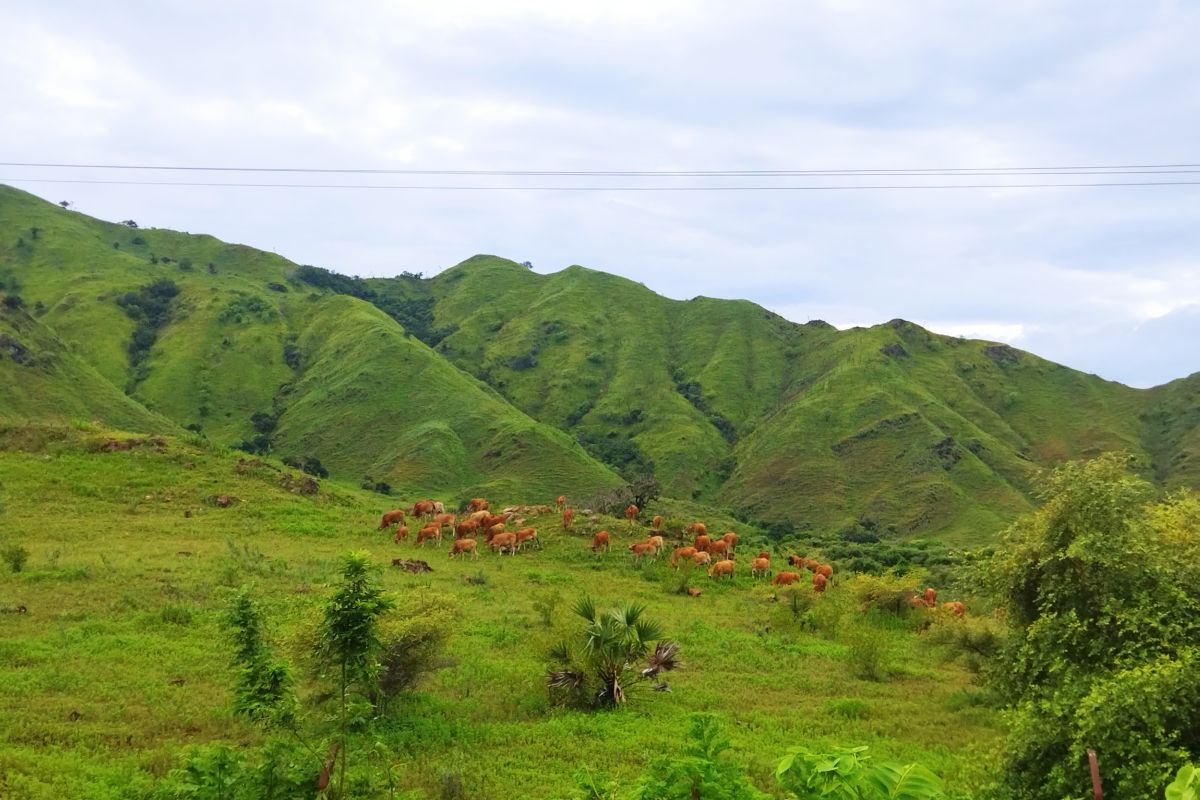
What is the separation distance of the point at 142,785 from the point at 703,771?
7233mm

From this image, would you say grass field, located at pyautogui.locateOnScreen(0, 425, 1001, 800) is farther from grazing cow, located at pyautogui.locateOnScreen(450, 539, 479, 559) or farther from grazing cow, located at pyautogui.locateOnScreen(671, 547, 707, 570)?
grazing cow, located at pyautogui.locateOnScreen(671, 547, 707, 570)

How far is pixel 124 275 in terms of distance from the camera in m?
126

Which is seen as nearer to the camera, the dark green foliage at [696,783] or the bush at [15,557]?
the dark green foliage at [696,783]

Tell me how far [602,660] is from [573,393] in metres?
102

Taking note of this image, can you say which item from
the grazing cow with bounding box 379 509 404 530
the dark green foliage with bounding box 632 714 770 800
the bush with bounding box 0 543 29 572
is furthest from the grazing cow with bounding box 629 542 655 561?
the dark green foliage with bounding box 632 714 770 800

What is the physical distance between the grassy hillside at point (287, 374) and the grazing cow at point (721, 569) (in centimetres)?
4382

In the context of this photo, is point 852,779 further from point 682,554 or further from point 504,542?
point 504,542

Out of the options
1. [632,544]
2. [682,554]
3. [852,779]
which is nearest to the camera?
[852,779]

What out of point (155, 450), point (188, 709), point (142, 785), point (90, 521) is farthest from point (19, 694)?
point (155, 450)

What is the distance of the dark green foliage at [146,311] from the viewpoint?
107 meters

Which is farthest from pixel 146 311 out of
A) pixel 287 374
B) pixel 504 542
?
pixel 504 542

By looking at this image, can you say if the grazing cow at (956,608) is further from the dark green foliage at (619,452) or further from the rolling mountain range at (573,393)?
the dark green foliage at (619,452)

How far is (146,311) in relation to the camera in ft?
377

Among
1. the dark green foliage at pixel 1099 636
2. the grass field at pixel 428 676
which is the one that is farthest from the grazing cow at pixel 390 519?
the dark green foliage at pixel 1099 636
